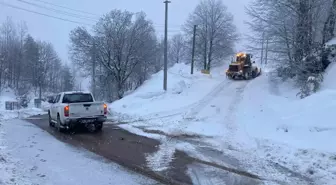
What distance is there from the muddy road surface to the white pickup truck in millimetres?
456

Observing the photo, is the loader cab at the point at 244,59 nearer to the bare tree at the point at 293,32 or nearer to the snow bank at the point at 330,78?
the bare tree at the point at 293,32

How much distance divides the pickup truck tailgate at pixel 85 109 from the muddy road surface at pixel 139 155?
2.81ft

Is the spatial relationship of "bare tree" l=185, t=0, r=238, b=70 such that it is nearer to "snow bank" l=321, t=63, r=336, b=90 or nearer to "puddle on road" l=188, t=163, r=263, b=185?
"snow bank" l=321, t=63, r=336, b=90

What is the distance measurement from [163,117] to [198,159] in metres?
9.46

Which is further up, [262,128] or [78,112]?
[78,112]

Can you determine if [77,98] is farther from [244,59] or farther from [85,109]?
[244,59]

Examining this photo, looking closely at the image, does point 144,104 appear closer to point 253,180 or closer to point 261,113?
point 261,113

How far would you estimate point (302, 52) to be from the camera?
22203mm

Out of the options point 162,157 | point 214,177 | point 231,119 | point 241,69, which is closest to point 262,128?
point 231,119

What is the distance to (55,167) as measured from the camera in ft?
26.0

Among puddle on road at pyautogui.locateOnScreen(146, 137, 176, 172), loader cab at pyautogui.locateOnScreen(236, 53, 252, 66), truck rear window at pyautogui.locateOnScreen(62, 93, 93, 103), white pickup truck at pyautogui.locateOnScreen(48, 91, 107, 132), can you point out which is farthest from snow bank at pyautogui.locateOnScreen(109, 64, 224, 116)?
puddle on road at pyautogui.locateOnScreen(146, 137, 176, 172)

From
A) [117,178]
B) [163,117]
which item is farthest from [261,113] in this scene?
[117,178]

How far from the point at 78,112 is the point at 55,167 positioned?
6571 millimetres

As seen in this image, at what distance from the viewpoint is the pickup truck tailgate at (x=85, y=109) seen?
14.2 meters
